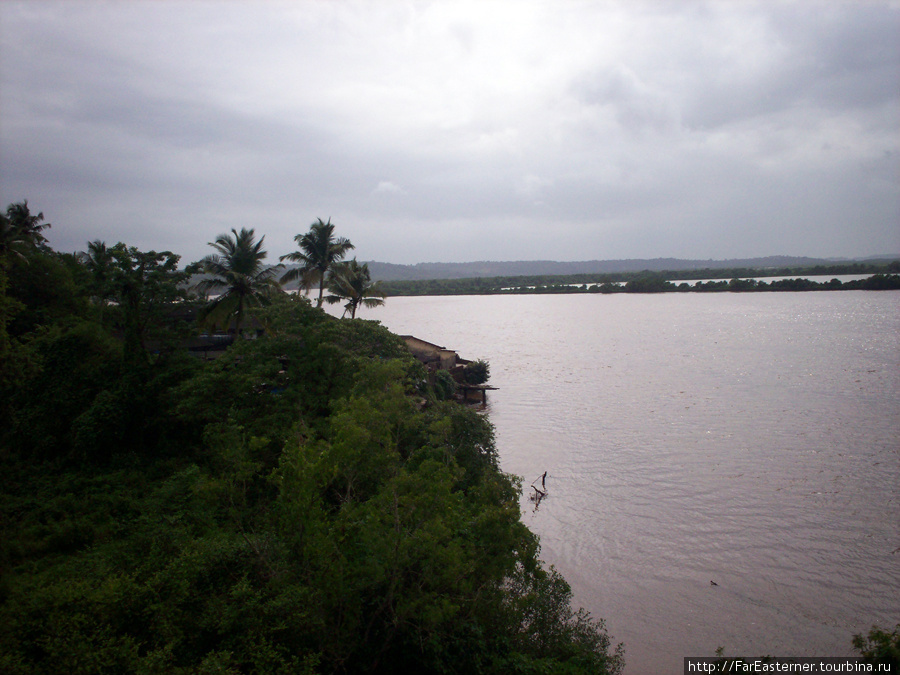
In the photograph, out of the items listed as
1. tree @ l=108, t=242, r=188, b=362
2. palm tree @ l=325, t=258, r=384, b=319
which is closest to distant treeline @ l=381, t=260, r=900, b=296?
palm tree @ l=325, t=258, r=384, b=319

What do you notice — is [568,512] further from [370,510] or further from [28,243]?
[28,243]

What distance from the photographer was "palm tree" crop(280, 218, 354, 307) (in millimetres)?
24391

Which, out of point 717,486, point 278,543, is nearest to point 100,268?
point 278,543

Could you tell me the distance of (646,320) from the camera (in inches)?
2429

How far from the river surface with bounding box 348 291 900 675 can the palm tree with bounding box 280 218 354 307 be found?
10.6m

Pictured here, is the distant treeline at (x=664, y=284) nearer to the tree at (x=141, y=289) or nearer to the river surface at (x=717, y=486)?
the river surface at (x=717, y=486)

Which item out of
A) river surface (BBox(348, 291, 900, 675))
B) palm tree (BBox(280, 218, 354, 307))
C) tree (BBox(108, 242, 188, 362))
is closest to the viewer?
river surface (BBox(348, 291, 900, 675))

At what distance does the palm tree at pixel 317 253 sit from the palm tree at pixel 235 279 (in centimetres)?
560

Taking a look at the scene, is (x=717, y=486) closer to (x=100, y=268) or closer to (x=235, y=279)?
(x=235, y=279)

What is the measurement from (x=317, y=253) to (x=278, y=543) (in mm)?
19191

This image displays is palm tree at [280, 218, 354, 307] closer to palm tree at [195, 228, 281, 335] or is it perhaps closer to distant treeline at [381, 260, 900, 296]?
palm tree at [195, 228, 281, 335]

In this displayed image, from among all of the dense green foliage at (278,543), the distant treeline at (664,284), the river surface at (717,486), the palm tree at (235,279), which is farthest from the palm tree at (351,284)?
the distant treeline at (664,284)

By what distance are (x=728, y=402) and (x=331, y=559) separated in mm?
24569

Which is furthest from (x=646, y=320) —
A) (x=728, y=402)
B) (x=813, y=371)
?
(x=728, y=402)
